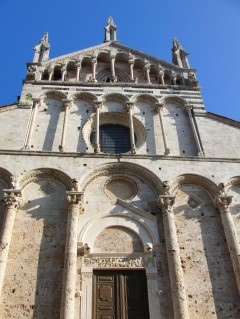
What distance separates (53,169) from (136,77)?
7442 mm

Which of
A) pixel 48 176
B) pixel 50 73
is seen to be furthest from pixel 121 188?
pixel 50 73

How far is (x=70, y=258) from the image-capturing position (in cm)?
859

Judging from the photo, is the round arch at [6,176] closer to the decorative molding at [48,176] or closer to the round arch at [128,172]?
the decorative molding at [48,176]

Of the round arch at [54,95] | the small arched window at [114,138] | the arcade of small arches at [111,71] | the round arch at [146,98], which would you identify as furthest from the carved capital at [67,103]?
the round arch at [146,98]

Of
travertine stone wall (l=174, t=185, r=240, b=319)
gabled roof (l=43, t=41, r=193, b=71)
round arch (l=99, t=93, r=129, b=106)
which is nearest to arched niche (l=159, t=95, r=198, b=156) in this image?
round arch (l=99, t=93, r=129, b=106)

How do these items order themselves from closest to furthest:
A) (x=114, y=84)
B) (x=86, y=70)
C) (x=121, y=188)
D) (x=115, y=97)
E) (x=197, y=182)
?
(x=121, y=188)
(x=197, y=182)
(x=115, y=97)
(x=114, y=84)
(x=86, y=70)

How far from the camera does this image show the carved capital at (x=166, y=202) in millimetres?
10039

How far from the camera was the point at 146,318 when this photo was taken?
27.1ft

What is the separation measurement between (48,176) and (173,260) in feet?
15.5

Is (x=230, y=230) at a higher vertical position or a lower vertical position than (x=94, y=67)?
lower

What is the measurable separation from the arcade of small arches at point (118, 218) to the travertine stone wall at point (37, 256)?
30 cm

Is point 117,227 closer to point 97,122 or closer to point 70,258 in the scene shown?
point 70,258

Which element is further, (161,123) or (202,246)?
(161,123)

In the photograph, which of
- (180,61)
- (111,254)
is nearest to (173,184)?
(111,254)
